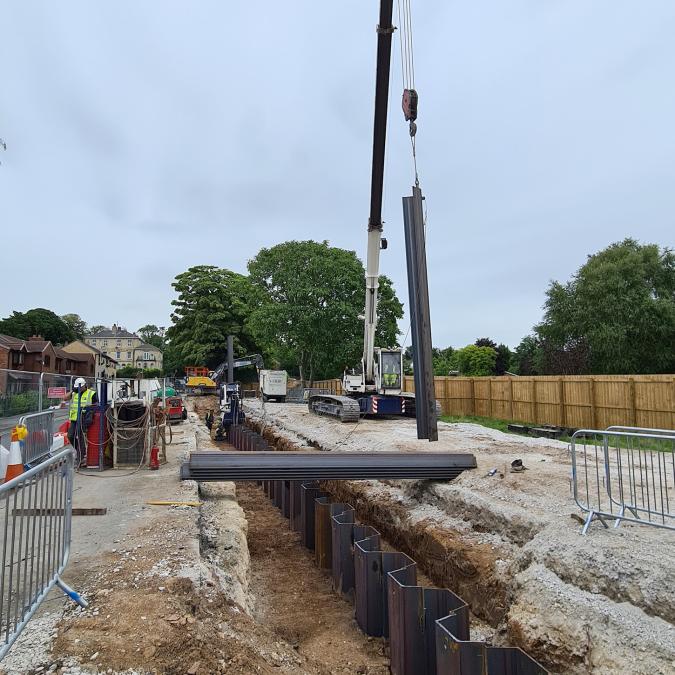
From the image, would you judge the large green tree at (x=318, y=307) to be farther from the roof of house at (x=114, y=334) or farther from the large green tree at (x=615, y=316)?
the roof of house at (x=114, y=334)

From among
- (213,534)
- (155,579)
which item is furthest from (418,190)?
(155,579)

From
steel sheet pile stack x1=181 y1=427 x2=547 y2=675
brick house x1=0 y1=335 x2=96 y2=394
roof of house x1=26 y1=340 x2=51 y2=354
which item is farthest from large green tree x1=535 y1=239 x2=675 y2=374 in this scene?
roof of house x1=26 y1=340 x2=51 y2=354

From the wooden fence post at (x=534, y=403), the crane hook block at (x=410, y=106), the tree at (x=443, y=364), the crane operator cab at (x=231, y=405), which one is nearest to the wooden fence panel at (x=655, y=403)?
the wooden fence post at (x=534, y=403)

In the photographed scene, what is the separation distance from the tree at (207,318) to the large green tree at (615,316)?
2752 centimetres

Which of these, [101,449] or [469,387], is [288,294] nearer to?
[469,387]

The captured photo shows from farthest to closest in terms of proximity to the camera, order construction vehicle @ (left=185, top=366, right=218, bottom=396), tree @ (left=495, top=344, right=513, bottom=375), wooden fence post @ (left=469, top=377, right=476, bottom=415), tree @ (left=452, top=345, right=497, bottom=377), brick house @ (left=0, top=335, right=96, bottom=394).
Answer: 1. tree @ (left=495, top=344, right=513, bottom=375)
2. tree @ (left=452, top=345, right=497, bottom=377)
3. brick house @ (left=0, top=335, right=96, bottom=394)
4. construction vehicle @ (left=185, top=366, right=218, bottom=396)
5. wooden fence post @ (left=469, top=377, right=476, bottom=415)

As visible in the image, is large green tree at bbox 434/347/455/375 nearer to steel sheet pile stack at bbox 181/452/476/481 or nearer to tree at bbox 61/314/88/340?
steel sheet pile stack at bbox 181/452/476/481

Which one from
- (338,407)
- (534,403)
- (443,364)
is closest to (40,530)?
(338,407)

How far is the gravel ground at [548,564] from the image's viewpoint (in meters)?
4.18

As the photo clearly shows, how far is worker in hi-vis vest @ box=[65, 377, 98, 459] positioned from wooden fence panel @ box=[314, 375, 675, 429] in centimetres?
1466

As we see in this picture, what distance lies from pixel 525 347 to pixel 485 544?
183 ft

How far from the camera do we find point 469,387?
2322 centimetres

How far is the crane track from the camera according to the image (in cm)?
1814

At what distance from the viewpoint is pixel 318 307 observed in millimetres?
34812
